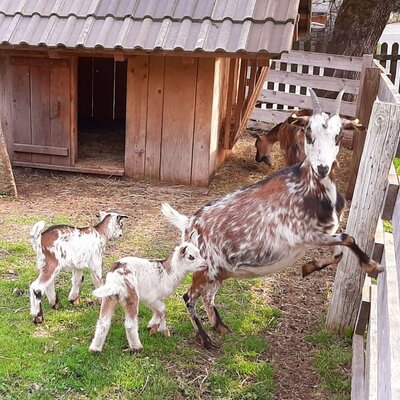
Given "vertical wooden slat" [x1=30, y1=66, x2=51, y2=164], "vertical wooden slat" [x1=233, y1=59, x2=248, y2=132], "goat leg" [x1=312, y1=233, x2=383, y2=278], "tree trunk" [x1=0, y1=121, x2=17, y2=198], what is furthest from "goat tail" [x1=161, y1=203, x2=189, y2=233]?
"vertical wooden slat" [x1=233, y1=59, x2=248, y2=132]

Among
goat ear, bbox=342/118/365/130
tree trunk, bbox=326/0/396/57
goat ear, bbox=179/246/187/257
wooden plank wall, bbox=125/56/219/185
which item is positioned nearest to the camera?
goat ear, bbox=342/118/365/130

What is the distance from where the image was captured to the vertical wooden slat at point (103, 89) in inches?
454

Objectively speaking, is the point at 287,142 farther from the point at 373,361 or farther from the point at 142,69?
the point at 373,361

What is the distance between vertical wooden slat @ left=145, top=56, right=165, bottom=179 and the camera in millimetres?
7750

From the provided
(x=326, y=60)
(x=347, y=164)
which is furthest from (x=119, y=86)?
(x=347, y=164)

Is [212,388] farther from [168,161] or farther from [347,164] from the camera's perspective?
[347,164]

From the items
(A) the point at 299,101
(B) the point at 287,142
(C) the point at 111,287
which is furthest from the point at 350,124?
(A) the point at 299,101

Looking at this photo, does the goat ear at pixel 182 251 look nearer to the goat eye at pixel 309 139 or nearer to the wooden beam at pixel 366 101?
the goat eye at pixel 309 139

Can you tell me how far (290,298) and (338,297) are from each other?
0.82 m

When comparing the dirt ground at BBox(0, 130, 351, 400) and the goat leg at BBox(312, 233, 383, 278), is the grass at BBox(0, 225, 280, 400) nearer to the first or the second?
the dirt ground at BBox(0, 130, 351, 400)

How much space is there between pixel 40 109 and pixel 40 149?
1.76ft

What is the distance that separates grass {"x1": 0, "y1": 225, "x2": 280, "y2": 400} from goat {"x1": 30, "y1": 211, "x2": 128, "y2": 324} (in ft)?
0.48

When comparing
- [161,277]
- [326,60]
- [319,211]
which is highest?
[326,60]

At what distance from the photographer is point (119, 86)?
38.0 ft
